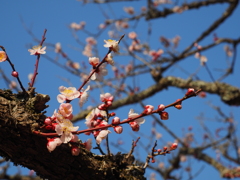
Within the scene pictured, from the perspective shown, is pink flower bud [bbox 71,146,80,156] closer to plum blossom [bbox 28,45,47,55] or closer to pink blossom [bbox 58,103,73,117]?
pink blossom [bbox 58,103,73,117]

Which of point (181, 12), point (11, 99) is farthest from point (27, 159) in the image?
point (181, 12)

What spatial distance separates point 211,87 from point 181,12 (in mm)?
1990

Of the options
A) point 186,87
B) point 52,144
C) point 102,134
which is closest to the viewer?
point 52,144

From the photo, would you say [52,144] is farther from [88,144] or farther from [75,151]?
[88,144]

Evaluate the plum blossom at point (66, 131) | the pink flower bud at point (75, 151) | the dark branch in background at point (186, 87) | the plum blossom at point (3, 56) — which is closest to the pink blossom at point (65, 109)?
the plum blossom at point (66, 131)

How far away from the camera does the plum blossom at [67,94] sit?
4.03 feet

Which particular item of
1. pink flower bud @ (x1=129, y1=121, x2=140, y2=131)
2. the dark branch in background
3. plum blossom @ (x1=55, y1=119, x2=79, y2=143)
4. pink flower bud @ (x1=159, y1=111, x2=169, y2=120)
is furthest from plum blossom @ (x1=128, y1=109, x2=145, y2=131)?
the dark branch in background

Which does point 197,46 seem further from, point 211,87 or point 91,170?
point 91,170

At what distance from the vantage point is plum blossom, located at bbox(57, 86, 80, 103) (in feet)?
4.03

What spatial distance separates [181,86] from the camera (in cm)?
373

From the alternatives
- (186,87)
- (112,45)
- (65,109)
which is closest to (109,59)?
(112,45)

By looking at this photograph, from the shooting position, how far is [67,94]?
4.03 ft

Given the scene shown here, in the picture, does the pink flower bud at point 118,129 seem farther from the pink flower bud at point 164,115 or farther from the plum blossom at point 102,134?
the pink flower bud at point 164,115

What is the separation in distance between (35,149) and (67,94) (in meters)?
0.31
